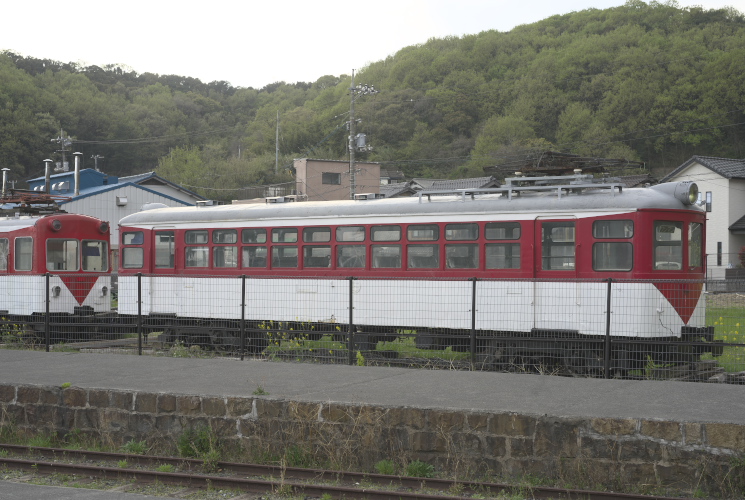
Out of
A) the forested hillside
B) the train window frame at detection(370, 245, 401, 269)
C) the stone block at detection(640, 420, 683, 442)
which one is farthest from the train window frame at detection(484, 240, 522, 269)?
the forested hillside

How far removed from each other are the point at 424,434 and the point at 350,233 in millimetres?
7923

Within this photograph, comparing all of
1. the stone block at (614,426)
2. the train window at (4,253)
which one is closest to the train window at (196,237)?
the train window at (4,253)

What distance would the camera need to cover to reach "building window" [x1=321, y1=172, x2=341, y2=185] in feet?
189

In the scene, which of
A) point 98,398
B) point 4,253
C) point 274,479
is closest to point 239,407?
point 274,479

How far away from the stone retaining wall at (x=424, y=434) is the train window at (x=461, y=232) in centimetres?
657

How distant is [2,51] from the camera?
9362 cm

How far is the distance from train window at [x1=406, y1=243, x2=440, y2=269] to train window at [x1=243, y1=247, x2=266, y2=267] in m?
3.45

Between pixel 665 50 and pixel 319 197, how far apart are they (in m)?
40.6

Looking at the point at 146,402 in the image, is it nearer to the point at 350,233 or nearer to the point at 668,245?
the point at 350,233

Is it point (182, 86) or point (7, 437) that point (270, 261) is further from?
point (182, 86)

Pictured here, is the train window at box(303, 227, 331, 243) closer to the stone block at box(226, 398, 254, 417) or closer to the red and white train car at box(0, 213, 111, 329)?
the red and white train car at box(0, 213, 111, 329)

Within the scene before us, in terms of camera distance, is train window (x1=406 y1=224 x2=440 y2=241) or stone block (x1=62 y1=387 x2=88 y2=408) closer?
stone block (x1=62 y1=387 x2=88 y2=408)

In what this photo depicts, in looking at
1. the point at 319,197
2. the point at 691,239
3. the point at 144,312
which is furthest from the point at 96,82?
the point at 691,239

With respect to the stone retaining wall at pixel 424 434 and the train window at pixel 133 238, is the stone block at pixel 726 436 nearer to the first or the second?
the stone retaining wall at pixel 424 434
